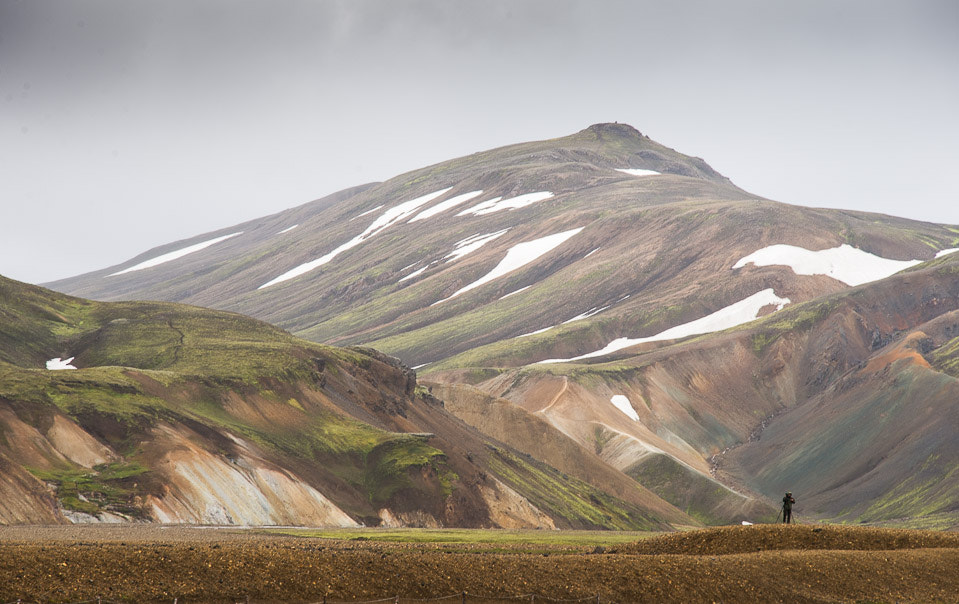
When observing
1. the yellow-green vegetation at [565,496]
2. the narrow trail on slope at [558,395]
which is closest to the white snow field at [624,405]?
the narrow trail on slope at [558,395]

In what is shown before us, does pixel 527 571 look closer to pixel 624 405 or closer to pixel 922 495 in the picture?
pixel 922 495

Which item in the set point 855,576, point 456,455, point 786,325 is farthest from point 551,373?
point 855,576

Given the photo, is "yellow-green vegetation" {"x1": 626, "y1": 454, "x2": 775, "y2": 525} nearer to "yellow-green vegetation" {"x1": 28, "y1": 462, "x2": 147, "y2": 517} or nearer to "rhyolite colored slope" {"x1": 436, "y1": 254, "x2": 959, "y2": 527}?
"rhyolite colored slope" {"x1": 436, "y1": 254, "x2": 959, "y2": 527}

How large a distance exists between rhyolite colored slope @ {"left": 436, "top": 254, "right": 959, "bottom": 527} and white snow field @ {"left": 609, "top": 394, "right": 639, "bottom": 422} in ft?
3.10

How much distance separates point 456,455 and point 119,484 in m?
31.2

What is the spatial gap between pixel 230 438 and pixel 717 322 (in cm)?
13291

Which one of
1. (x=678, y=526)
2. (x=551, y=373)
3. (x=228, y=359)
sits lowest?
(x=678, y=526)

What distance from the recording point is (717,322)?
187 m

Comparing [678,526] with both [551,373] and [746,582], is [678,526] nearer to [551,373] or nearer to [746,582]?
[551,373]

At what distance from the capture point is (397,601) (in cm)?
2997

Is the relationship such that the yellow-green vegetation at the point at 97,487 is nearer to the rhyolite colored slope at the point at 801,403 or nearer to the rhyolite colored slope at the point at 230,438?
the rhyolite colored slope at the point at 230,438

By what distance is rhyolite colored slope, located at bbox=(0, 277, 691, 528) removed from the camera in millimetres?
60469

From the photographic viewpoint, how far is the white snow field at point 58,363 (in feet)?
276

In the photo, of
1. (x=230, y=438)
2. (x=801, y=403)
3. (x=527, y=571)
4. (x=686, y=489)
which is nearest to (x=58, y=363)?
(x=230, y=438)
